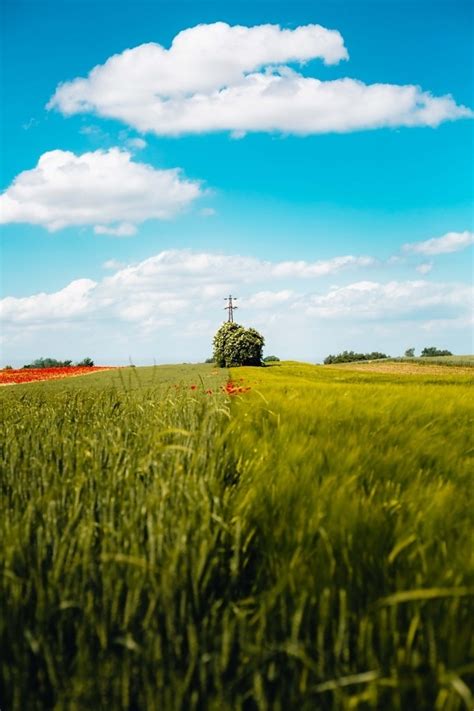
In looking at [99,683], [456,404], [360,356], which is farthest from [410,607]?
[360,356]

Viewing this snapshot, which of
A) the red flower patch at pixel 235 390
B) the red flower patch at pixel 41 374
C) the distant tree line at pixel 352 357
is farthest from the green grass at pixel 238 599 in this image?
the distant tree line at pixel 352 357

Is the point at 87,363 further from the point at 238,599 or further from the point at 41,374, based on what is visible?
the point at 238,599

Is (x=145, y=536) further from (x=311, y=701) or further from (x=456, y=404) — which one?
(x=456, y=404)

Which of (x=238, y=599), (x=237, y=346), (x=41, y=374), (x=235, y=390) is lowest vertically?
(x=238, y=599)

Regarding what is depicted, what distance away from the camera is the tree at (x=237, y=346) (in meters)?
36.9

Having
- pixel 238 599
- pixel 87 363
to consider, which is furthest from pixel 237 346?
pixel 238 599

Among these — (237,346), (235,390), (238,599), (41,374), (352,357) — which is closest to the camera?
(238,599)

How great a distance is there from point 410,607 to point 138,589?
3.06ft

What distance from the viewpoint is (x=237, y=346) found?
1453 inches

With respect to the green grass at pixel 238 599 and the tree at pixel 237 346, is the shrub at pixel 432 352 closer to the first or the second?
the tree at pixel 237 346

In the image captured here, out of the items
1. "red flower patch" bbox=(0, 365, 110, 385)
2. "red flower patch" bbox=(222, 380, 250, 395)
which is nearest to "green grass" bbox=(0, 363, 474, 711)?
"red flower patch" bbox=(222, 380, 250, 395)

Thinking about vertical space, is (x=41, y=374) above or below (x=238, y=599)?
above

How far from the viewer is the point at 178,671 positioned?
1636 millimetres

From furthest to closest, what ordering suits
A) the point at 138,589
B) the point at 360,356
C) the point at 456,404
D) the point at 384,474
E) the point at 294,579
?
the point at 360,356, the point at 456,404, the point at 384,474, the point at 294,579, the point at 138,589
